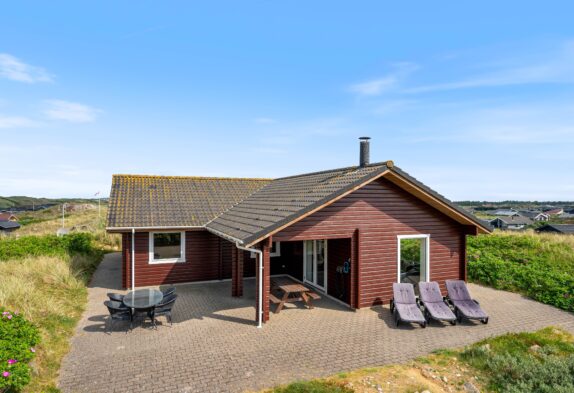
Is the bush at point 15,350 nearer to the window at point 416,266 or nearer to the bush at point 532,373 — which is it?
the bush at point 532,373

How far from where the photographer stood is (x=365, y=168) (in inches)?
442

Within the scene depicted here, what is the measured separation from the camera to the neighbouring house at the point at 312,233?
394 inches

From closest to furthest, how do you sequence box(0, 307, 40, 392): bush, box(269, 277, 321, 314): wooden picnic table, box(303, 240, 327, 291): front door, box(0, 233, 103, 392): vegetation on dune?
1. box(0, 307, 40, 392): bush
2. box(0, 233, 103, 392): vegetation on dune
3. box(269, 277, 321, 314): wooden picnic table
4. box(303, 240, 327, 291): front door

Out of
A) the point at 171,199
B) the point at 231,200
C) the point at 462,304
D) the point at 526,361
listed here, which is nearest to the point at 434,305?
the point at 462,304

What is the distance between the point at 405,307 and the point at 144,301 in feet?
23.8

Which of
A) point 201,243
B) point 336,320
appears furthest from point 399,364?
point 201,243

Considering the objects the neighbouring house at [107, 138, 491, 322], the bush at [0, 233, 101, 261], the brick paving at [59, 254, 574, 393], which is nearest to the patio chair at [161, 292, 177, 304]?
the brick paving at [59, 254, 574, 393]

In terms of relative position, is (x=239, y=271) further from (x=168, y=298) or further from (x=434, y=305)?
(x=434, y=305)

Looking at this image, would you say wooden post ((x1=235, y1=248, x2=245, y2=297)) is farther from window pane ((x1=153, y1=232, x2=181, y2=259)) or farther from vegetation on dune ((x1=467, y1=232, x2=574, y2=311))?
vegetation on dune ((x1=467, y1=232, x2=574, y2=311))

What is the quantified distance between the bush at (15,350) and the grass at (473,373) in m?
4.14

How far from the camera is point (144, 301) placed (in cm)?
938

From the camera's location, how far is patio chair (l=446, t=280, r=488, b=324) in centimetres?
952

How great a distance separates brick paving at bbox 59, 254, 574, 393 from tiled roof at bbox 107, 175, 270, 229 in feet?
10.6

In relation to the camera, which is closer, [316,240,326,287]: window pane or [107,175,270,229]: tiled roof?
Answer: [316,240,326,287]: window pane
